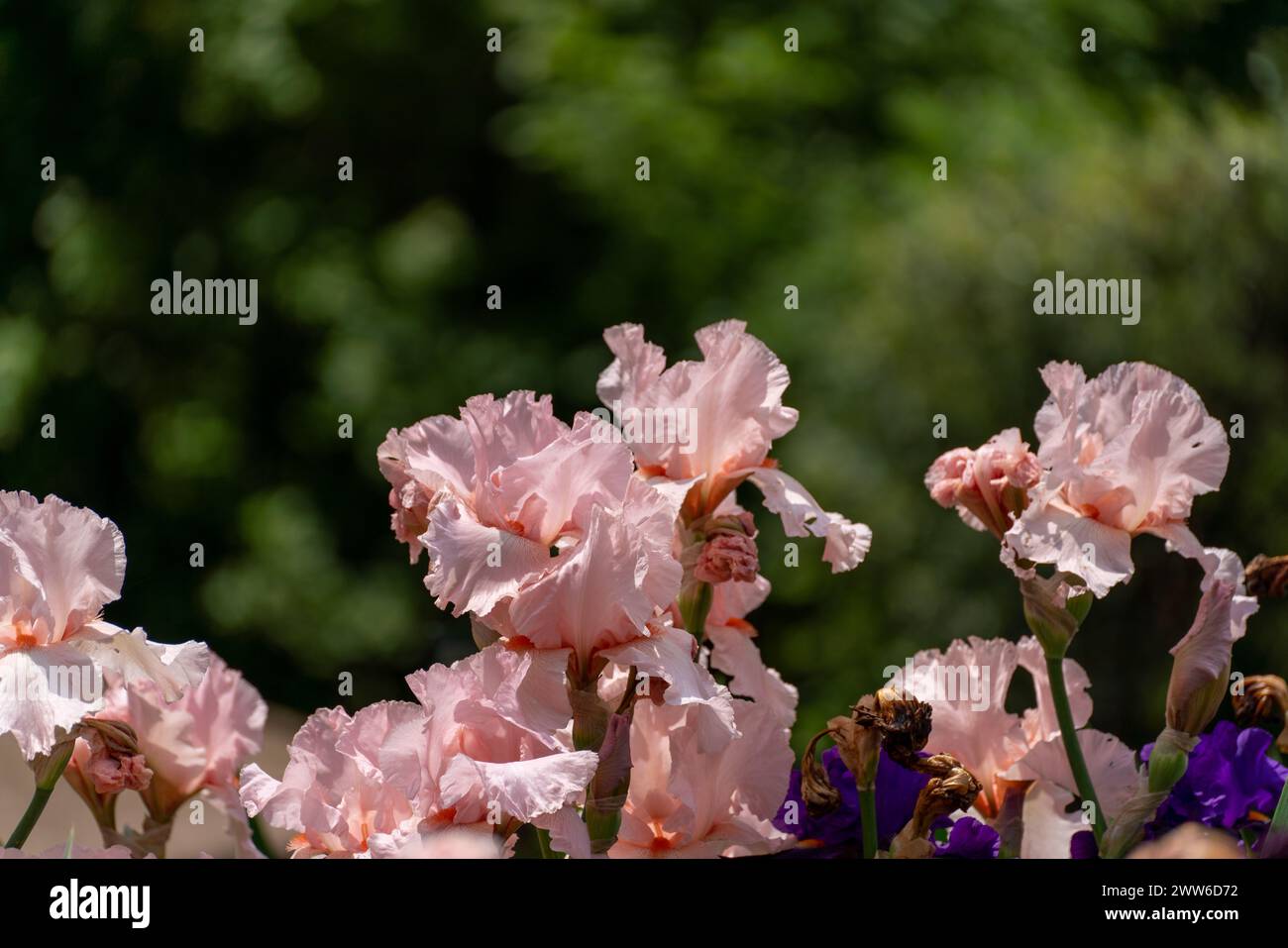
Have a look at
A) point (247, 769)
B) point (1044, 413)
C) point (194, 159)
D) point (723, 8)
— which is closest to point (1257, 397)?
point (723, 8)

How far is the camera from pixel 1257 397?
9.43 feet

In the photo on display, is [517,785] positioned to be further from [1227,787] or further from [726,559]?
[1227,787]

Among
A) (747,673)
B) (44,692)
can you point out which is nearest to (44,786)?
(44,692)

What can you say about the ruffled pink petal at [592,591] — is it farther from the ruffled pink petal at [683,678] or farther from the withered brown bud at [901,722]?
the withered brown bud at [901,722]

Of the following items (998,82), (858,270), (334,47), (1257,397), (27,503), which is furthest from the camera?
(334,47)

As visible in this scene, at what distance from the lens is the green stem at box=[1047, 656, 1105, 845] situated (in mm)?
780

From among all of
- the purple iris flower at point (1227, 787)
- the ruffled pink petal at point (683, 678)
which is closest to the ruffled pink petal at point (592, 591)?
the ruffled pink petal at point (683, 678)

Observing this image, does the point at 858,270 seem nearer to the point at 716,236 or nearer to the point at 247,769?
the point at 716,236

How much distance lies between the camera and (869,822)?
2.61 ft

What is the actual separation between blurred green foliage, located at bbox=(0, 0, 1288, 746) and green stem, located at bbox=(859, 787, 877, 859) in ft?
6.83

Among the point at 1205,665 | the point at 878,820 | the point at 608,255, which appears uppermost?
the point at 608,255

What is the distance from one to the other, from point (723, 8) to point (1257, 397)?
189 cm

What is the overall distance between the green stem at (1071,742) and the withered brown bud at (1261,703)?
12 cm

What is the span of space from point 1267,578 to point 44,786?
→ 68 cm
